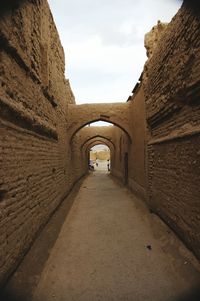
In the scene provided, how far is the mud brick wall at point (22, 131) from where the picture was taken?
297 centimetres

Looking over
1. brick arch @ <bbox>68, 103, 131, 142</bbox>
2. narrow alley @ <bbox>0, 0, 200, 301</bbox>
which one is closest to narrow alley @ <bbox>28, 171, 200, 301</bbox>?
narrow alley @ <bbox>0, 0, 200, 301</bbox>

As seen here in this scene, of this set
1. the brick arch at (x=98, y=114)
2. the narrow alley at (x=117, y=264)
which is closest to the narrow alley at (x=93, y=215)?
the narrow alley at (x=117, y=264)

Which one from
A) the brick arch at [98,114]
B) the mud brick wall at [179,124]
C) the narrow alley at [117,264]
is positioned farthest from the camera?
the brick arch at [98,114]

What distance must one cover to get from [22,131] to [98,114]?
7.06 m

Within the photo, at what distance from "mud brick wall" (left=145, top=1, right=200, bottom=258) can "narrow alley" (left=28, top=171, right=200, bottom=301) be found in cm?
44

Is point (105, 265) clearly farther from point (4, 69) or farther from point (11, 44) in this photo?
point (11, 44)

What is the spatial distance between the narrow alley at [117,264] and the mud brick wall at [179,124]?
0.44 meters

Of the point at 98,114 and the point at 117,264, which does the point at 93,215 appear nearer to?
the point at 117,264

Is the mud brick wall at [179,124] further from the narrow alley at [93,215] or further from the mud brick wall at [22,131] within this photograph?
the mud brick wall at [22,131]

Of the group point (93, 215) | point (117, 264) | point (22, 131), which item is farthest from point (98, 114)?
point (117, 264)

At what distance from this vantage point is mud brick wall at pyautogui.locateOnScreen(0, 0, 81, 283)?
9.75ft

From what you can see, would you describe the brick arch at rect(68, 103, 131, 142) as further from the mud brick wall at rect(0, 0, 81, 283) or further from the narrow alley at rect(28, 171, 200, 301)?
the narrow alley at rect(28, 171, 200, 301)

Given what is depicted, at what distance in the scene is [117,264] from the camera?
3.54 meters

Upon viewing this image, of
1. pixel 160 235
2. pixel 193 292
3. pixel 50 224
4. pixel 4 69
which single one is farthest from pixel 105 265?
pixel 4 69
